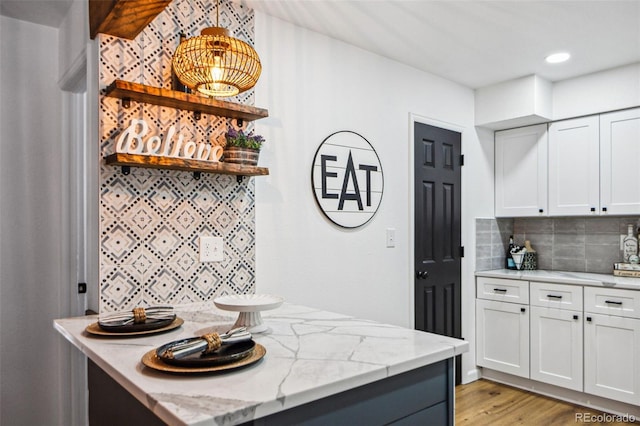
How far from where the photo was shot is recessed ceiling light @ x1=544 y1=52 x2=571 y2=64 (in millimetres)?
3123

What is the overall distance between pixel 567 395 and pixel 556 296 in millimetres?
733

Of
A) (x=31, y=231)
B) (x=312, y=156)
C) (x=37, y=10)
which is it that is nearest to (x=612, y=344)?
(x=312, y=156)

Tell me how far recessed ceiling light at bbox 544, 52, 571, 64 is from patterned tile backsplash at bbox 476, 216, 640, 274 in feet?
4.46

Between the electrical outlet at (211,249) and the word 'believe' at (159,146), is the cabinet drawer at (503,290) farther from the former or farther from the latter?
the word 'believe' at (159,146)

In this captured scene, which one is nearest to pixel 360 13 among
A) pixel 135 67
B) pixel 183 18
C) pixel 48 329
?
pixel 183 18

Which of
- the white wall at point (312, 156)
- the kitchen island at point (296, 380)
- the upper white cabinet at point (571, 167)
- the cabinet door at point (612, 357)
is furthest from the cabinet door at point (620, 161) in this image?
the kitchen island at point (296, 380)

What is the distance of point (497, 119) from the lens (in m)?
3.77

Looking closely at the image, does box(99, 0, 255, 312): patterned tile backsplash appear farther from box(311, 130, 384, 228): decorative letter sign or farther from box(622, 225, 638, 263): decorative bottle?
box(622, 225, 638, 263): decorative bottle

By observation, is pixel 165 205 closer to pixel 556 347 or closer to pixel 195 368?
pixel 195 368

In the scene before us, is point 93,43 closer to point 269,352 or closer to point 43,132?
point 43,132

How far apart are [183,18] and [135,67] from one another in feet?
1.22

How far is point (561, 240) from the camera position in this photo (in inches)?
157

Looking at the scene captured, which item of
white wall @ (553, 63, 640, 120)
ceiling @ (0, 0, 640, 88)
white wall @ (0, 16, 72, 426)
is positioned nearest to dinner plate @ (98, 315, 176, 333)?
white wall @ (0, 16, 72, 426)

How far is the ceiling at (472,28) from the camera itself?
2436 millimetres
